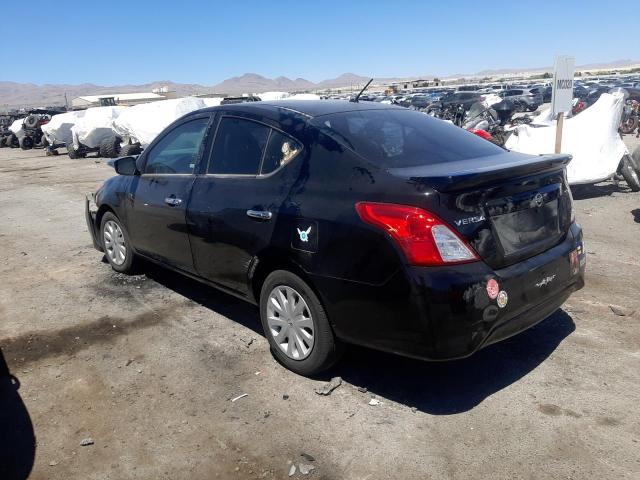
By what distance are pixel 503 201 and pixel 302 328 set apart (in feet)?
4.78

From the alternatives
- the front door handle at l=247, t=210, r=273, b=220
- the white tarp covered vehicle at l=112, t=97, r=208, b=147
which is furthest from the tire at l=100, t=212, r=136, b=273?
the white tarp covered vehicle at l=112, t=97, r=208, b=147

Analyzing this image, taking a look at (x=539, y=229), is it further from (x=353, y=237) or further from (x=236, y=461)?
(x=236, y=461)

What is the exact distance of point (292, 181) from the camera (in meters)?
3.54

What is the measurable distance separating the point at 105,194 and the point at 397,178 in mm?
3721

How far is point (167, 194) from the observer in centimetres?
464

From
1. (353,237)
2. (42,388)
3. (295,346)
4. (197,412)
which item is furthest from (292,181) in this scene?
(42,388)

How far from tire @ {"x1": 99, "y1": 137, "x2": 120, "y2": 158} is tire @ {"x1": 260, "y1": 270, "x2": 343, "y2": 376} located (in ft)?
59.3

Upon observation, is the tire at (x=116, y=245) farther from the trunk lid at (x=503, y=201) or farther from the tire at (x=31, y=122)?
the tire at (x=31, y=122)

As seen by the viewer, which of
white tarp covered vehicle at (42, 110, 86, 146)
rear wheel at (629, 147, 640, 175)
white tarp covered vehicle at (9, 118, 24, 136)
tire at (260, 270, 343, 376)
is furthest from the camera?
white tarp covered vehicle at (9, 118, 24, 136)

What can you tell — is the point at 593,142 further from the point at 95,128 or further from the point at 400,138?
the point at 95,128

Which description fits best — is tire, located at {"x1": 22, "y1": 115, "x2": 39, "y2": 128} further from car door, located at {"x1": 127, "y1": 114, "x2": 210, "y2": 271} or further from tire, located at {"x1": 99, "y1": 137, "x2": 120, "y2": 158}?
car door, located at {"x1": 127, "y1": 114, "x2": 210, "y2": 271}

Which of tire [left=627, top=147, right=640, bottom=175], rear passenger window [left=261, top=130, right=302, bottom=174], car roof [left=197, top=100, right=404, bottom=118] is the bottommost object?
tire [left=627, top=147, right=640, bottom=175]

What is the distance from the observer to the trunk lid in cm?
294

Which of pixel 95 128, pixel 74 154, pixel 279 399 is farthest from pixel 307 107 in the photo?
pixel 74 154
